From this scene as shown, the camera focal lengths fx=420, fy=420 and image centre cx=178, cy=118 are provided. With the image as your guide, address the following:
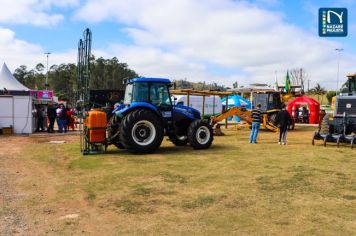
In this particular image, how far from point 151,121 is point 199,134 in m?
2.07

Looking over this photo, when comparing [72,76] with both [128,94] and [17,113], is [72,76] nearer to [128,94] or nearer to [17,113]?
[17,113]

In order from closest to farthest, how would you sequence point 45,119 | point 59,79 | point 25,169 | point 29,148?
point 25,169 → point 29,148 → point 45,119 → point 59,79

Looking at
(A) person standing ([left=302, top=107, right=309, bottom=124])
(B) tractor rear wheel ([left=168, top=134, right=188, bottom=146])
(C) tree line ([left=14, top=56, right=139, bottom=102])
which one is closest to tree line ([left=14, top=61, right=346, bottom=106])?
(C) tree line ([left=14, top=56, right=139, bottom=102])

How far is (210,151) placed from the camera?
13836 mm

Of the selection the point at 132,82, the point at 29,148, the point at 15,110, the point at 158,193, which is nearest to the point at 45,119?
the point at 15,110

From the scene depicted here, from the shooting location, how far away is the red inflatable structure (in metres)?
30.2

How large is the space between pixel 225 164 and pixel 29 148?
7638 millimetres

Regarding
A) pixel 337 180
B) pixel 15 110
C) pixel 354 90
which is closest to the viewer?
pixel 337 180

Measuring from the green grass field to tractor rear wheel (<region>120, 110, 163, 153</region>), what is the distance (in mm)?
420

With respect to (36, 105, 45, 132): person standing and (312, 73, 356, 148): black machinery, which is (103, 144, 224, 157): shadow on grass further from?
(36, 105, 45, 132): person standing

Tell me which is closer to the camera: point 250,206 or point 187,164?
point 250,206

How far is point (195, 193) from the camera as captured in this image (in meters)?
7.78

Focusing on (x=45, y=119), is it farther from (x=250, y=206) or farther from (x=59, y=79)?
(x=59, y=79)

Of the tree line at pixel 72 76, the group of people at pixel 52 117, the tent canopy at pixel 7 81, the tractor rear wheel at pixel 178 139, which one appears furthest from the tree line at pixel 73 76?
the tractor rear wheel at pixel 178 139
